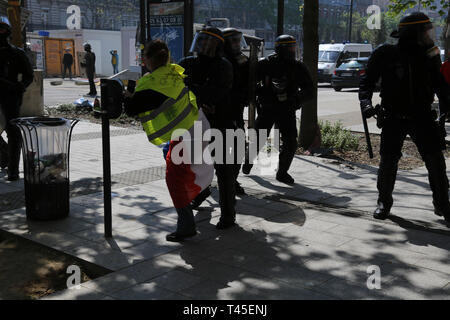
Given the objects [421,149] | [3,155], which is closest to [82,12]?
[3,155]

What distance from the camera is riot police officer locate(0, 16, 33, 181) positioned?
6363mm

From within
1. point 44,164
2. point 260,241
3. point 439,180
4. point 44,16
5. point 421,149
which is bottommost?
point 260,241

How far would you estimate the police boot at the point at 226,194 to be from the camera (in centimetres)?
494

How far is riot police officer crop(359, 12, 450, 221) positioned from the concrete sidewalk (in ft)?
2.01

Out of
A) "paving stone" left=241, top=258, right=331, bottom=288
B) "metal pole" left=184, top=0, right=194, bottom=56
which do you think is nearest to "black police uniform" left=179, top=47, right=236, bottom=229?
"paving stone" left=241, top=258, right=331, bottom=288

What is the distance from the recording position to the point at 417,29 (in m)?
4.82

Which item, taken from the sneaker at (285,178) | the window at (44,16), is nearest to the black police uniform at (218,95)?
the sneaker at (285,178)

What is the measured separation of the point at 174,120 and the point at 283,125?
2638 millimetres

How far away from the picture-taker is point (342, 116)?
14734 millimetres

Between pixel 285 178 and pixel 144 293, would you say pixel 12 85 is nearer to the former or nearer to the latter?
pixel 285 178

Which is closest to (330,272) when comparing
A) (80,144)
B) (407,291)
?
(407,291)

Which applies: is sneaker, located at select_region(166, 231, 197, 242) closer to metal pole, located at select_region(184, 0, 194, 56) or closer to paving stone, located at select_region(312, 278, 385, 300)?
paving stone, located at select_region(312, 278, 385, 300)
